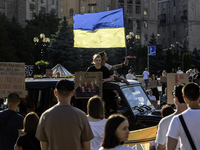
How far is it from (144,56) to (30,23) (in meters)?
20.8

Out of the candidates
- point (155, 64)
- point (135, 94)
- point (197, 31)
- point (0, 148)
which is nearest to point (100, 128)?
point (0, 148)

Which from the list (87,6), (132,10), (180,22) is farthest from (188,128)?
(180,22)

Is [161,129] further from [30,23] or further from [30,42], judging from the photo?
[30,23]

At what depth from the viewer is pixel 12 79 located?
791 centimetres

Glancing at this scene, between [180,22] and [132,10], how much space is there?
Answer: 18308mm

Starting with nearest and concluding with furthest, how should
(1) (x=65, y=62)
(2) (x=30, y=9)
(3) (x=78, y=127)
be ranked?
(3) (x=78, y=127)
(1) (x=65, y=62)
(2) (x=30, y=9)

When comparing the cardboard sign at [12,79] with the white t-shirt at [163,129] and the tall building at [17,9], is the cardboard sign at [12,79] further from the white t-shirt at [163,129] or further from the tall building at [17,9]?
the tall building at [17,9]

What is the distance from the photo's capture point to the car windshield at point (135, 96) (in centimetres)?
819

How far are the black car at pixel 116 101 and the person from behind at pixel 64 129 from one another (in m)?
2.93

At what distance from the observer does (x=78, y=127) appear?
4.62 m

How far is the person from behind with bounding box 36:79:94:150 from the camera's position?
4.61 meters

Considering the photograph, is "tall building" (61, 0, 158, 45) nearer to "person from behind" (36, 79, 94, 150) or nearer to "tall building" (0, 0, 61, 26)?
"tall building" (0, 0, 61, 26)

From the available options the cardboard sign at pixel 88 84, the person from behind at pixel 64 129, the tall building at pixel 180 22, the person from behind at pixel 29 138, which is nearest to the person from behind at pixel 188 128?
the person from behind at pixel 64 129

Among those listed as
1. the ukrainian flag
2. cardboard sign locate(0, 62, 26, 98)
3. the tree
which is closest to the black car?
cardboard sign locate(0, 62, 26, 98)
